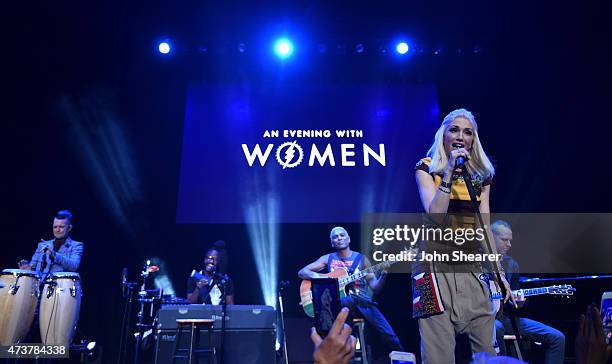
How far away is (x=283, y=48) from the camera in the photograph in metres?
5.91

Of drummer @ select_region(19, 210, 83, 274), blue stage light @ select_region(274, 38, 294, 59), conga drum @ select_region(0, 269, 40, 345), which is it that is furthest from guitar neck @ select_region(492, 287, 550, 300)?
conga drum @ select_region(0, 269, 40, 345)

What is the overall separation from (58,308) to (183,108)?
3152mm

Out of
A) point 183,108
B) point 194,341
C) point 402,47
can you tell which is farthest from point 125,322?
point 402,47

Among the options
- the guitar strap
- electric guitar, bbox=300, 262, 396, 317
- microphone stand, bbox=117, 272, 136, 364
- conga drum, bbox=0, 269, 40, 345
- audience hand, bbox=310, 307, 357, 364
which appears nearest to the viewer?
audience hand, bbox=310, 307, 357, 364

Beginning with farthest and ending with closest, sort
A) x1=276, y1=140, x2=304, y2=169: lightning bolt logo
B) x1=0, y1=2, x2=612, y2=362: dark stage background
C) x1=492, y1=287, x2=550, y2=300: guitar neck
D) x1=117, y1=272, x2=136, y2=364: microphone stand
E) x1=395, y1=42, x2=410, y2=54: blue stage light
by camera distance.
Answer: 1. x1=395, y1=42, x2=410, y2=54: blue stage light
2. x1=276, y1=140, x2=304, y2=169: lightning bolt logo
3. x1=0, y1=2, x2=612, y2=362: dark stage background
4. x1=492, y1=287, x2=550, y2=300: guitar neck
5. x1=117, y1=272, x2=136, y2=364: microphone stand

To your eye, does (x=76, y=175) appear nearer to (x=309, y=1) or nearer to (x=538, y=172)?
(x=309, y=1)

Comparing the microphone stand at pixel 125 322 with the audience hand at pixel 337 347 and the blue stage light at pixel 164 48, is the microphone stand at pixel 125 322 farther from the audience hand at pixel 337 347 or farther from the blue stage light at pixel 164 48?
the audience hand at pixel 337 347

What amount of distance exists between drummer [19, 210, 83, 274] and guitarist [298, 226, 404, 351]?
2.80m

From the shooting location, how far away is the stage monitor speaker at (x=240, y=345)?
4.51m

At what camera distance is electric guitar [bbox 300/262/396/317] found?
5633mm

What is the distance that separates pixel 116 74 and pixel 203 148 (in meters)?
1.80

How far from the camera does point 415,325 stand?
20.3ft

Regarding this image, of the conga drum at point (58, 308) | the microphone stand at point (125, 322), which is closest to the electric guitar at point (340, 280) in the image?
the microphone stand at point (125, 322)

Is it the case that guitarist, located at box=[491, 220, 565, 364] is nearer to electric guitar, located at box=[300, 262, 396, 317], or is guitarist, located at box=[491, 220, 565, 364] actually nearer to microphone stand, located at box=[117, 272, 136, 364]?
electric guitar, located at box=[300, 262, 396, 317]
